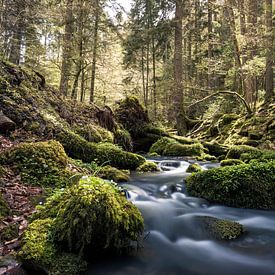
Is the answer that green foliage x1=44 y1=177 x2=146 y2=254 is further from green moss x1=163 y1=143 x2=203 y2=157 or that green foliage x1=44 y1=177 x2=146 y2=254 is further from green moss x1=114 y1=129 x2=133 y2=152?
green moss x1=163 y1=143 x2=203 y2=157

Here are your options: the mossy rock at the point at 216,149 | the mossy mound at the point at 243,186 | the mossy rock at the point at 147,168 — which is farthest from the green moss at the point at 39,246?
the mossy rock at the point at 216,149

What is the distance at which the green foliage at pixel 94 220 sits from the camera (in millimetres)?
2941

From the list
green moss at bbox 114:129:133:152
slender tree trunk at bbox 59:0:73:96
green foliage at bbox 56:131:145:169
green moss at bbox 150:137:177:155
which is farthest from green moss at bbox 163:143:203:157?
slender tree trunk at bbox 59:0:73:96

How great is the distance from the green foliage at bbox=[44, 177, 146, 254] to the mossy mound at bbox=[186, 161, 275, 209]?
7.38 feet

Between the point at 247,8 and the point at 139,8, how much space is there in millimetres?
11350

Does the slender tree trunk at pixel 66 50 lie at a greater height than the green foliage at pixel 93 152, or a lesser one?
greater

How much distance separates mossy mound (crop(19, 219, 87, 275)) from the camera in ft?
8.86

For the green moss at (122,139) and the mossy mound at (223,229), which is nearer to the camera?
the mossy mound at (223,229)

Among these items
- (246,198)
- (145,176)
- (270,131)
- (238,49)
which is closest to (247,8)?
(238,49)

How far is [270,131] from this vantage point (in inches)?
470

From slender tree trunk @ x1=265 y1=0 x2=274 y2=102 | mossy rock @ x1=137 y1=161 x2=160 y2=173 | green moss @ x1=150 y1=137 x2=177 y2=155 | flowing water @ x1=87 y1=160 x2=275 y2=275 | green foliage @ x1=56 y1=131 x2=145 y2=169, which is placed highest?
slender tree trunk @ x1=265 y1=0 x2=274 y2=102

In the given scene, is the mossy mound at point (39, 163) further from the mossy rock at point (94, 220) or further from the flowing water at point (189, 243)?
the mossy rock at point (94, 220)

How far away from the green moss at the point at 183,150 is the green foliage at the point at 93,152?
4141mm

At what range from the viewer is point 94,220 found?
300cm
